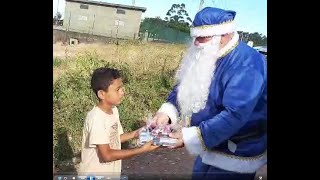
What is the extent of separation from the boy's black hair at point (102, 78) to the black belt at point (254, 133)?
61 centimetres

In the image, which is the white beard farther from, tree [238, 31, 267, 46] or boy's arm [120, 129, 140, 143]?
boy's arm [120, 129, 140, 143]

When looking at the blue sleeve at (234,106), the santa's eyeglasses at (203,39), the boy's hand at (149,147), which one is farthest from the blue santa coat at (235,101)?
the boy's hand at (149,147)

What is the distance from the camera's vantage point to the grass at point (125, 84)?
2.44m

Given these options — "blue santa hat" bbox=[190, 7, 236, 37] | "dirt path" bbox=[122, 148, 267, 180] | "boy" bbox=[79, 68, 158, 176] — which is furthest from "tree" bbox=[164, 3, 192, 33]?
"dirt path" bbox=[122, 148, 267, 180]

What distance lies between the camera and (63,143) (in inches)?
96.5

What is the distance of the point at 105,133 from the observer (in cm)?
246

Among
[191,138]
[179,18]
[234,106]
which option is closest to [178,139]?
[191,138]

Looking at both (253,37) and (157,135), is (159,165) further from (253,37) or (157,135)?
(253,37)

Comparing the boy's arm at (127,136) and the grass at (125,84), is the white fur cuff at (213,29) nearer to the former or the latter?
the grass at (125,84)

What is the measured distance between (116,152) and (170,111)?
313 millimetres
